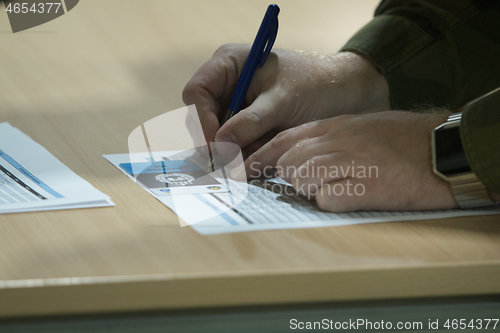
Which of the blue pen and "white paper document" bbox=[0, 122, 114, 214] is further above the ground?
the blue pen

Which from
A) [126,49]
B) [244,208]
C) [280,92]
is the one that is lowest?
[244,208]

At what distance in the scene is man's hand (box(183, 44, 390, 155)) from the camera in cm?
67

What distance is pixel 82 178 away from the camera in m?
0.56

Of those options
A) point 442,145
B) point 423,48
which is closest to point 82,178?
point 442,145

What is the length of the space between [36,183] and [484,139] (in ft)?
1.76

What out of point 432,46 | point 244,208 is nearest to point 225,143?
point 244,208

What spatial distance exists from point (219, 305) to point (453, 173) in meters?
0.33

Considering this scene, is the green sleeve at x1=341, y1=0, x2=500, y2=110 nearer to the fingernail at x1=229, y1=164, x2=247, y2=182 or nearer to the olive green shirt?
the olive green shirt

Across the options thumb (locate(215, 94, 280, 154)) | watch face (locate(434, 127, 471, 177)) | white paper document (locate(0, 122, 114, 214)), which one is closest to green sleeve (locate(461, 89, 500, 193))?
watch face (locate(434, 127, 471, 177))

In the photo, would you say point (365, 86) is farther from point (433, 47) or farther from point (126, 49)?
point (126, 49)

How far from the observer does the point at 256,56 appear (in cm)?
72

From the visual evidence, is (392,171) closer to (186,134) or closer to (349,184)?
(349,184)

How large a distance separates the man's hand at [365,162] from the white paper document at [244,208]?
0.02 meters

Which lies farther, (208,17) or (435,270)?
(208,17)
